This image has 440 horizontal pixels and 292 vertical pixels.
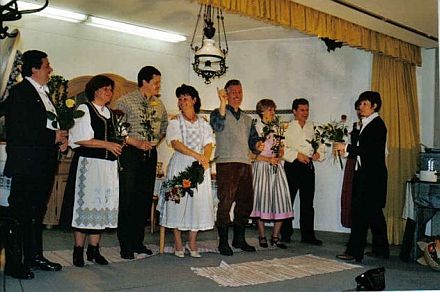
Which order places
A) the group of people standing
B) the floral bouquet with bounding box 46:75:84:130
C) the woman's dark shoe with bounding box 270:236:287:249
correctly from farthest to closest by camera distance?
1. the woman's dark shoe with bounding box 270:236:287:249
2. the floral bouquet with bounding box 46:75:84:130
3. the group of people standing

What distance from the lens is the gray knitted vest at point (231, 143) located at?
3.71m

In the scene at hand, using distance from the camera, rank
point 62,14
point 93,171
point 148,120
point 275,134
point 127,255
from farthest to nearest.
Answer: point 275,134 < point 62,14 < point 148,120 < point 127,255 < point 93,171

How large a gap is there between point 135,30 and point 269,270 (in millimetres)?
2564

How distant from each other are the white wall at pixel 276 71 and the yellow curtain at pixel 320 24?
1.09 ft

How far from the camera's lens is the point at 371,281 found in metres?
2.66

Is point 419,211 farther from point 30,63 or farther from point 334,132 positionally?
point 30,63

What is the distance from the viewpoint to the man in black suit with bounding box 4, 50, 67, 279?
2.61 metres

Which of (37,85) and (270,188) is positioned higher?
(37,85)

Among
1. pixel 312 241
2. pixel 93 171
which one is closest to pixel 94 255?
pixel 93 171

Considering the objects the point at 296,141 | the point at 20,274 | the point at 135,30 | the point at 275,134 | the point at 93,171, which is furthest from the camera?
the point at 135,30

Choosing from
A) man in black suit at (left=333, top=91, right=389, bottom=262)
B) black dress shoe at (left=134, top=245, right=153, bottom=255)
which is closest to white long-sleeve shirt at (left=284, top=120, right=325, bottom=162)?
man in black suit at (left=333, top=91, right=389, bottom=262)

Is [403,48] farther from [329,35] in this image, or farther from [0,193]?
[0,193]

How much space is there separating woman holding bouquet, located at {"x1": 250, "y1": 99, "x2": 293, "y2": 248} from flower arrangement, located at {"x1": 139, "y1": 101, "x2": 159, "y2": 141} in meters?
0.92

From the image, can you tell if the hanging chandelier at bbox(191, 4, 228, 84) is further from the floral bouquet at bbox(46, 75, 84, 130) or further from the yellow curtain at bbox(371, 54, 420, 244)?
the yellow curtain at bbox(371, 54, 420, 244)
